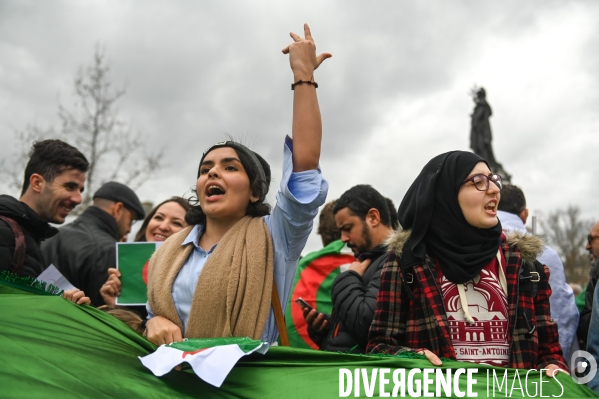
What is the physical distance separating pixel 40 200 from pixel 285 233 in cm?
211

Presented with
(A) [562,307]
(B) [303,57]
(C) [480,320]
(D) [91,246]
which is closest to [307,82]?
(B) [303,57]

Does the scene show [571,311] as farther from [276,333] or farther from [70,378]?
[70,378]

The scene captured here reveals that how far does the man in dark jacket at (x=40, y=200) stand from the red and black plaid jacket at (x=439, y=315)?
80.5 inches

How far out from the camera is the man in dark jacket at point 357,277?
11.2 ft

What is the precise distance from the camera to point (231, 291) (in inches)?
99.5

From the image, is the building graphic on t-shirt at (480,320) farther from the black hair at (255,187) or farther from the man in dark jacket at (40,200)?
the man in dark jacket at (40,200)

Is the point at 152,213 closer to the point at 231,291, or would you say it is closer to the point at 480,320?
the point at 231,291

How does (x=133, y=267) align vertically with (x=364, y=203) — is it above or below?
below

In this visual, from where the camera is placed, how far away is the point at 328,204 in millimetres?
5332

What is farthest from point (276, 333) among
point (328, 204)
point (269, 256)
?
point (328, 204)

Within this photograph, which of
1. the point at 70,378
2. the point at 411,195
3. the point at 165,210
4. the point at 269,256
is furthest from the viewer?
the point at 165,210

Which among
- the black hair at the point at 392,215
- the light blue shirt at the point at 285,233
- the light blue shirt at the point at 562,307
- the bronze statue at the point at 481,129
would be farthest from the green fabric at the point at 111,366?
the bronze statue at the point at 481,129

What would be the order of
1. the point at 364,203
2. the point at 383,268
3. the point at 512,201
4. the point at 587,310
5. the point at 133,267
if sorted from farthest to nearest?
the point at 512,201, the point at 364,203, the point at 133,267, the point at 587,310, the point at 383,268

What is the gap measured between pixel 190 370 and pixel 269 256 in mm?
590
